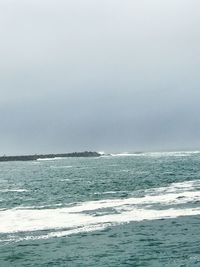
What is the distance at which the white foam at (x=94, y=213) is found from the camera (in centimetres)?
4488

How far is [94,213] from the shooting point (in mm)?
50219

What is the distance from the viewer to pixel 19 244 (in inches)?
1501

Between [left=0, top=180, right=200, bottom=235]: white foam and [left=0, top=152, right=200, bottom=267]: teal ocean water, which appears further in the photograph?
[left=0, top=180, right=200, bottom=235]: white foam

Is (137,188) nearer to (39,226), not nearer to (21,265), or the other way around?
(39,226)

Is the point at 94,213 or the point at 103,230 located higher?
the point at 94,213

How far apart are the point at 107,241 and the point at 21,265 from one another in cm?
773

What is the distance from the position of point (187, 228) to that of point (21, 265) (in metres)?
15.0

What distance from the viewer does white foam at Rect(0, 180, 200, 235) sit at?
44875mm

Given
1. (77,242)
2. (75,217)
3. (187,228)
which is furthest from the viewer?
(75,217)

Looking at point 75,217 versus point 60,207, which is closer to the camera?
point 75,217

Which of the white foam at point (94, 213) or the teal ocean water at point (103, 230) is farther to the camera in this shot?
the white foam at point (94, 213)

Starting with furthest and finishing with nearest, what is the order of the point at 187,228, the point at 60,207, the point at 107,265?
the point at 60,207 → the point at 187,228 → the point at 107,265

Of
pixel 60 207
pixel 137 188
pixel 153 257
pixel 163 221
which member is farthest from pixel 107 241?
pixel 137 188

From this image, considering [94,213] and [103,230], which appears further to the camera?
[94,213]
